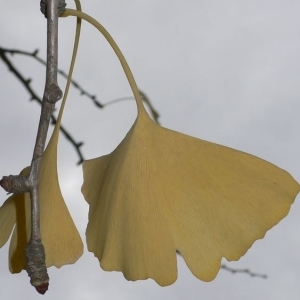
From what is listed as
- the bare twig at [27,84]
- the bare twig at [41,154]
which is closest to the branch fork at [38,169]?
the bare twig at [41,154]

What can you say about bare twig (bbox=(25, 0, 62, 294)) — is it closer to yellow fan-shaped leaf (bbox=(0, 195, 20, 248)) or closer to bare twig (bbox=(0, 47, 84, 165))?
yellow fan-shaped leaf (bbox=(0, 195, 20, 248))

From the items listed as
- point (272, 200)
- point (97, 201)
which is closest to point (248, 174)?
point (272, 200)

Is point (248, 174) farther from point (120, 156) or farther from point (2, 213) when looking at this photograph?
point (2, 213)

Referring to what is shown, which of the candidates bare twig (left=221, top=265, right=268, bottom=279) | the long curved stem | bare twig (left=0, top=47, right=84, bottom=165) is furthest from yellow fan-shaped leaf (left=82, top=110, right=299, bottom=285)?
bare twig (left=221, top=265, right=268, bottom=279)

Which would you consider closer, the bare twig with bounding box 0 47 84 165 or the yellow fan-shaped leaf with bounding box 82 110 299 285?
the yellow fan-shaped leaf with bounding box 82 110 299 285

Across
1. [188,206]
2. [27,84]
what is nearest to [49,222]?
[188,206]

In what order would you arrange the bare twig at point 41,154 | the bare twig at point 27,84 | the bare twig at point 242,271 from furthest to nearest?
the bare twig at point 242,271, the bare twig at point 27,84, the bare twig at point 41,154

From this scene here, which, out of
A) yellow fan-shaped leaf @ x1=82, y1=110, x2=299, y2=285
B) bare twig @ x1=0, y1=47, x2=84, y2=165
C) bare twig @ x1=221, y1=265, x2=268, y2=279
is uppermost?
bare twig @ x1=0, y1=47, x2=84, y2=165

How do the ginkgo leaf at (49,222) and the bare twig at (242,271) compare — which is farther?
the bare twig at (242,271)

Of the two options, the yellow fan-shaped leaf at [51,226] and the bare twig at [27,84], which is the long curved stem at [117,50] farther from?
the bare twig at [27,84]
